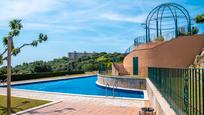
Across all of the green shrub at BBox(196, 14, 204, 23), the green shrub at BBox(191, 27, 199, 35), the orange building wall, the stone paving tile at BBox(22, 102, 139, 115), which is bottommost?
the stone paving tile at BBox(22, 102, 139, 115)

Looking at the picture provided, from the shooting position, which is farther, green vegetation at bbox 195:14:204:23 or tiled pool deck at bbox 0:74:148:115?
green vegetation at bbox 195:14:204:23

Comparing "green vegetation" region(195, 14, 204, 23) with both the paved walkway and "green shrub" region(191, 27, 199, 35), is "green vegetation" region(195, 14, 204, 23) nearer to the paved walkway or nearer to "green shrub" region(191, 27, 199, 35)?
"green shrub" region(191, 27, 199, 35)

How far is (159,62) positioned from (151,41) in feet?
11.0

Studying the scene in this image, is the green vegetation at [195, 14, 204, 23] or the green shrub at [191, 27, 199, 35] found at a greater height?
the green vegetation at [195, 14, 204, 23]

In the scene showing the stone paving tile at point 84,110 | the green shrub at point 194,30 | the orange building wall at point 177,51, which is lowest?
the stone paving tile at point 84,110

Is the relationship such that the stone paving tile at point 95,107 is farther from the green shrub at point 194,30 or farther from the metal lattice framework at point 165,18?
the metal lattice framework at point 165,18

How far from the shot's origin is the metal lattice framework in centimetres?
2464

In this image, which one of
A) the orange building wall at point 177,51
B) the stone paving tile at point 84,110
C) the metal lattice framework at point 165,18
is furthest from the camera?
the metal lattice framework at point 165,18

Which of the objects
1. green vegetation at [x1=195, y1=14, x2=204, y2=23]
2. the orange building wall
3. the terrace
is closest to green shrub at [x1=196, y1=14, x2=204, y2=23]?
green vegetation at [x1=195, y1=14, x2=204, y2=23]

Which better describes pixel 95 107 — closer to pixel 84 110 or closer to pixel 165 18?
pixel 84 110

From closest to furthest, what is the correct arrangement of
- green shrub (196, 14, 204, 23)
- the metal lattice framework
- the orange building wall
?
1. the orange building wall
2. green shrub (196, 14, 204, 23)
3. the metal lattice framework

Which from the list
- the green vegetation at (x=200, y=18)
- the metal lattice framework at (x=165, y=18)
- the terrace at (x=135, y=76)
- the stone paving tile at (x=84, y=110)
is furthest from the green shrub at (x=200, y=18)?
the stone paving tile at (x=84, y=110)

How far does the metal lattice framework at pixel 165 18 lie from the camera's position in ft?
80.8

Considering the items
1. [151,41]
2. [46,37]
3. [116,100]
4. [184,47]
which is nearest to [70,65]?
[151,41]
